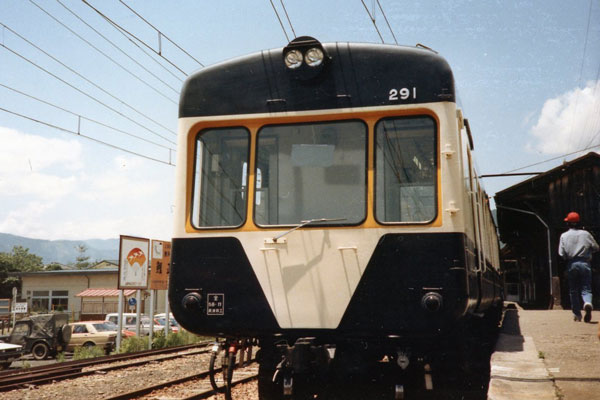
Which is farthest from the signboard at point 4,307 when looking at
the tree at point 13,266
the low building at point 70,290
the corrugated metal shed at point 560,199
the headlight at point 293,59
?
the headlight at point 293,59

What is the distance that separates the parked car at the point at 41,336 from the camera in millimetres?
21391

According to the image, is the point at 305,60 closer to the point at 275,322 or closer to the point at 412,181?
the point at 412,181

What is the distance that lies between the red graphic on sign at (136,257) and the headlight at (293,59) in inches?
585

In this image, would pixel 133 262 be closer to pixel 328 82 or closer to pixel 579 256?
pixel 579 256

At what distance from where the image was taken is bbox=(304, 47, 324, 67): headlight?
491 cm

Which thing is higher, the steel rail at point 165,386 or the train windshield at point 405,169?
the train windshield at point 405,169

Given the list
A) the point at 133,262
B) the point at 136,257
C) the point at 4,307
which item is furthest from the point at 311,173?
the point at 4,307

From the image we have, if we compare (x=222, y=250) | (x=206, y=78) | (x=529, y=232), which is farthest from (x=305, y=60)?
(x=529, y=232)

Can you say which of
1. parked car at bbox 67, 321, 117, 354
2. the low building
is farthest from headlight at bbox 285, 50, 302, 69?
the low building

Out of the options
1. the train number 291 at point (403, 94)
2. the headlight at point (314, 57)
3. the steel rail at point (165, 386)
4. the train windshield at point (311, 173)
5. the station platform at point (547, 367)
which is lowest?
the steel rail at point (165, 386)

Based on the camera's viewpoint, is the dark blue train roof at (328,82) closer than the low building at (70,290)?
Yes

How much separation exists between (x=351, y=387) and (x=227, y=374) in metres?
0.94

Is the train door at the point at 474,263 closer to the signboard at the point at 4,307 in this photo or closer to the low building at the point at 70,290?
the signboard at the point at 4,307

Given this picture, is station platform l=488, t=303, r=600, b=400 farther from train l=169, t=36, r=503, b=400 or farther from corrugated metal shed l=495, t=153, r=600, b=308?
corrugated metal shed l=495, t=153, r=600, b=308
